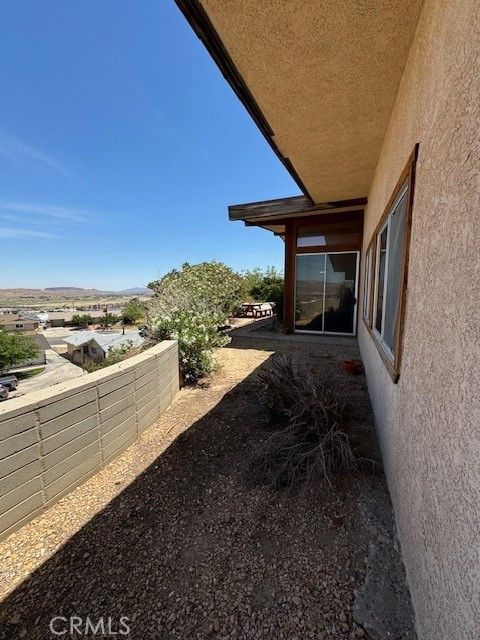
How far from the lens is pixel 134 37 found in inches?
183

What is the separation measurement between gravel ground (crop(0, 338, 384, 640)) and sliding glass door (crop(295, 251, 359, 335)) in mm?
5517

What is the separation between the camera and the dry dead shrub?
2.29 metres

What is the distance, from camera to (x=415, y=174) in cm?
175

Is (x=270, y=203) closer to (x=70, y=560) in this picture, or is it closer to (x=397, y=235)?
(x=397, y=235)

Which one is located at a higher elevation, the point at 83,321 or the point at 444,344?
the point at 444,344

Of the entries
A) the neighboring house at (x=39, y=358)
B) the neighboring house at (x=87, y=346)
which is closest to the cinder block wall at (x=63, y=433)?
the neighboring house at (x=87, y=346)

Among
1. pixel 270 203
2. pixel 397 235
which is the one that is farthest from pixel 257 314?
pixel 397 235

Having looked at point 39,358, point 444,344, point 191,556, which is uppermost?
point 444,344

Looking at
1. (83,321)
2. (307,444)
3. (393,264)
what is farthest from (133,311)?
(83,321)

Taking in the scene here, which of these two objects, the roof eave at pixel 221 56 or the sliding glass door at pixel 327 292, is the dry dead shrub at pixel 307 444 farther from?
the sliding glass door at pixel 327 292

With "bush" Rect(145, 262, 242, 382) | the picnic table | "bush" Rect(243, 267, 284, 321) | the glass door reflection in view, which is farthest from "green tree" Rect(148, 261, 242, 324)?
the glass door reflection

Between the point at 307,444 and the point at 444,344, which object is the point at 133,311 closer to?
the point at 307,444

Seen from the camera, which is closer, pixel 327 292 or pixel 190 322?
pixel 190 322

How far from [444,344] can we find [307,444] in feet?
5.63
